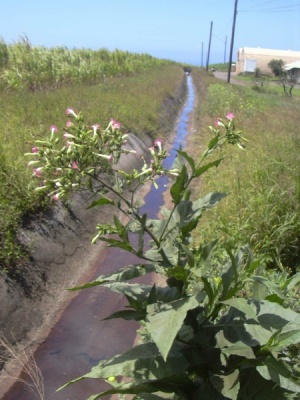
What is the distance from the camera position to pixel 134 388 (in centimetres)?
239

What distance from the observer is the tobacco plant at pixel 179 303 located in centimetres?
235

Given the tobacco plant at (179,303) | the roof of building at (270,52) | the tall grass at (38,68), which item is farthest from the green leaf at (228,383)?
the roof of building at (270,52)

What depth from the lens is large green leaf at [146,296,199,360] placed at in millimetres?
2070

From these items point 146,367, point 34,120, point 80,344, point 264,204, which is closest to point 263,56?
point 34,120

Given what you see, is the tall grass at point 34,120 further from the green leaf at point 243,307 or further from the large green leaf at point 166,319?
the green leaf at point 243,307

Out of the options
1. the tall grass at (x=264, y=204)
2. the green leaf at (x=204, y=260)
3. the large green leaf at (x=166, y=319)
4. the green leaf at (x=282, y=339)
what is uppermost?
the green leaf at (x=204, y=260)

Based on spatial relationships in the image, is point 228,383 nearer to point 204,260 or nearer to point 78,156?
point 204,260

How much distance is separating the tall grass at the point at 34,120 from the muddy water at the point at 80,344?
2.87 ft

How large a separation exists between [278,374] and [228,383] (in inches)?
9.5

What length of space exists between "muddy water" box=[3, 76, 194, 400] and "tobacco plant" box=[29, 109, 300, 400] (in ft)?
6.84

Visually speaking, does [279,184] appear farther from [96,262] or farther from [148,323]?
[148,323]

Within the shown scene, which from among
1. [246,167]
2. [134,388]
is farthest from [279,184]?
[134,388]

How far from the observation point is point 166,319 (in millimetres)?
2207

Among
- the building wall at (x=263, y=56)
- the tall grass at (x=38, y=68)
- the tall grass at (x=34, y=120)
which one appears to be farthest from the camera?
the building wall at (x=263, y=56)
